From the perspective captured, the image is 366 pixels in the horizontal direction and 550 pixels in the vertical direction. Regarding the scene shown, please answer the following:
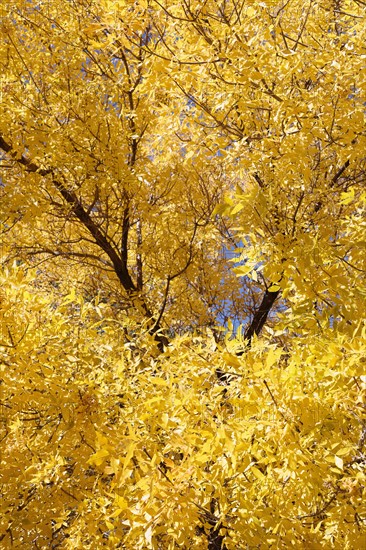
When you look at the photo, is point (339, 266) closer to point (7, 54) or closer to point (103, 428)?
point (103, 428)

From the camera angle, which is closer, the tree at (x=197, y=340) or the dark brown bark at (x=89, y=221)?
the tree at (x=197, y=340)

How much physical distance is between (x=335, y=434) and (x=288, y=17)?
3.84 metres

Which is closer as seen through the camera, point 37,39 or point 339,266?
point 339,266

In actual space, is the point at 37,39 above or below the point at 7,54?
above

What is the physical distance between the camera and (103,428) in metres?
2.33

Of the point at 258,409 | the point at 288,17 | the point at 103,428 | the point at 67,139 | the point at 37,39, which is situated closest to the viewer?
the point at 258,409

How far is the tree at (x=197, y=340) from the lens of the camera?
179 cm

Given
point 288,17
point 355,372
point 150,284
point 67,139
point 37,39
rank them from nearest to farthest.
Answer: point 355,372 → point 288,17 → point 67,139 → point 37,39 → point 150,284

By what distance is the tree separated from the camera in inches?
70.6

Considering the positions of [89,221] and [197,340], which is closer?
[197,340]

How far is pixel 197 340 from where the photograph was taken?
2.95 m

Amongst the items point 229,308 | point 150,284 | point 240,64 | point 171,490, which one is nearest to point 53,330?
point 171,490

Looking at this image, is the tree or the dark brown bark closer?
→ the tree

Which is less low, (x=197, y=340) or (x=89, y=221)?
(x=89, y=221)
